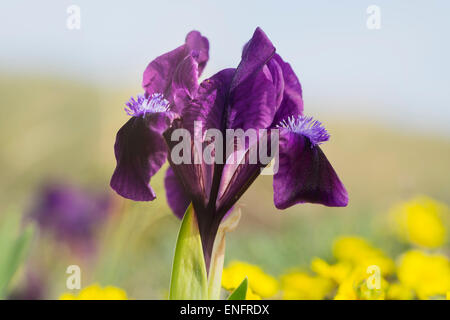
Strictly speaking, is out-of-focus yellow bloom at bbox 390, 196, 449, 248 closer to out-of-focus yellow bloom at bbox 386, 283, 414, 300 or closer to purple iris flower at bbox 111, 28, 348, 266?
out-of-focus yellow bloom at bbox 386, 283, 414, 300

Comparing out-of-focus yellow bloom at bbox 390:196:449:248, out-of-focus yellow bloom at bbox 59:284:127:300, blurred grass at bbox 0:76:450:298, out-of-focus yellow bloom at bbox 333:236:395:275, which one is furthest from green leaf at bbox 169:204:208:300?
out-of-focus yellow bloom at bbox 390:196:449:248

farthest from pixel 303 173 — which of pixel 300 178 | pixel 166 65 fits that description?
pixel 166 65

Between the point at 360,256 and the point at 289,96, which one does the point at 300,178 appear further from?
the point at 360,256

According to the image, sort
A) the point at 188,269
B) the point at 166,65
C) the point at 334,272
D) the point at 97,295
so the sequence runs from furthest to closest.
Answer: the point at 334,272 → the point at 97,295 → the point at 166,65 → the point at 188,269

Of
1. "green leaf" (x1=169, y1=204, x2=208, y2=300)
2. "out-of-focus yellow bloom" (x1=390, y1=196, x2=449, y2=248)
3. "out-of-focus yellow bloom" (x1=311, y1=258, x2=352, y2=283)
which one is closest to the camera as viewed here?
"green leaf" (x1=169, y1=204, x2=208, y2=300)

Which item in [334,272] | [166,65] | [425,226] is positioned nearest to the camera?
[166,65]

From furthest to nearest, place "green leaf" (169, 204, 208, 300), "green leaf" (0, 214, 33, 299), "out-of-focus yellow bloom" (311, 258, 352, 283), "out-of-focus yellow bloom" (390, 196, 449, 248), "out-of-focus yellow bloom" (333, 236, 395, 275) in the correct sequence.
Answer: "out-of-focus yellow bloom" (390, 196, 449, 248)
"out-of-focus yellow bloom" (333, 236, 395, 275)
"out-of-focus yellow bloom" (311, 258, 352, 283)
"green leaf" (0, 214, 33, 299)
"green leaf" (169, 204, 208, 300)

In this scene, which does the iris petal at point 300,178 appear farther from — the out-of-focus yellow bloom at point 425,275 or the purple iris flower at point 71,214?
the purple iris flower at point 71,214
